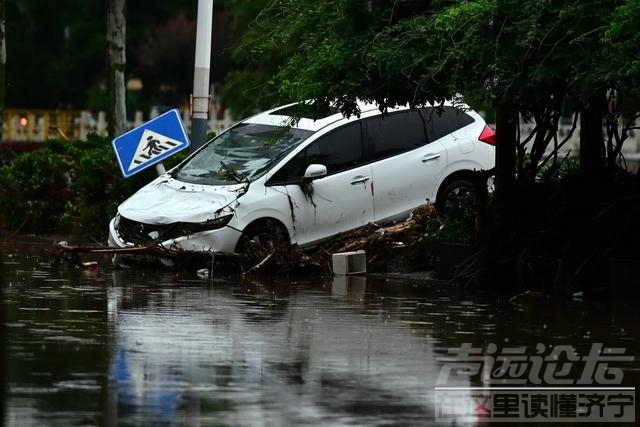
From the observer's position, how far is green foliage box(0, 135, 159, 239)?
71.5 feet

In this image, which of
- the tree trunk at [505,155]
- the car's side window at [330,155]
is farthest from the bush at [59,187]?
the tree trunk at [505,155]

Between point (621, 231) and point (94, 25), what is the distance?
202 ft

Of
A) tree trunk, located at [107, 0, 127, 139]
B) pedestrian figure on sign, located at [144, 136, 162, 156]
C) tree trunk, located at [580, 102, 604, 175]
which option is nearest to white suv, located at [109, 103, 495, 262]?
pedestrian figure on sign, located at [144, 136, 162, 156]

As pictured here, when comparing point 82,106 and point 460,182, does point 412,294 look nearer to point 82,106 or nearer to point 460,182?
Result: point 460,182

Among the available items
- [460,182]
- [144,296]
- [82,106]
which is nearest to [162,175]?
[460,182]

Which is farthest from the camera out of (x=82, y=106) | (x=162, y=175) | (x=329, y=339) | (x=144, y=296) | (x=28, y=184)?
(x=82, y=106)

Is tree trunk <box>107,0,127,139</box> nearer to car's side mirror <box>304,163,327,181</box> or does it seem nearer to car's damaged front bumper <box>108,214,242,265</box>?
car's side mirror <box>304,163,327,181</box>

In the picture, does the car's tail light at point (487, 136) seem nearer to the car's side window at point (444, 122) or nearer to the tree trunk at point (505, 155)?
the car's side window at point (444, 122)

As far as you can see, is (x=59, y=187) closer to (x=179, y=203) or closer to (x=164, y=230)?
(x=179, y=203)

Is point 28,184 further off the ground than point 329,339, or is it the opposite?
point 28,184

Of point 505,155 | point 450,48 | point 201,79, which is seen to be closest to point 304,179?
point 505,155

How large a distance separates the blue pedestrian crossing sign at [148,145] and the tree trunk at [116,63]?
589 cm

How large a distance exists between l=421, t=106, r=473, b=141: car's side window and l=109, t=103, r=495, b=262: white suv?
0.04 feet

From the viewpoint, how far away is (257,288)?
620 inches
